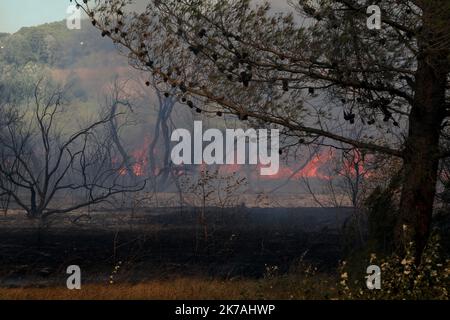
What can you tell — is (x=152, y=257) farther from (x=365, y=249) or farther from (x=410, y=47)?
(x=410, y=47)

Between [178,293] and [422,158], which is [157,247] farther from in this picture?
[422,158]

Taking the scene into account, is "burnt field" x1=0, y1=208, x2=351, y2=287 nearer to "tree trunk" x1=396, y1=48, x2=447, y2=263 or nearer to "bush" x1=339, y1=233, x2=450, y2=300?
"tree trunk" x1=396, y1=48, x2=447, y2=263

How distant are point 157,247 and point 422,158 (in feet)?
50.9

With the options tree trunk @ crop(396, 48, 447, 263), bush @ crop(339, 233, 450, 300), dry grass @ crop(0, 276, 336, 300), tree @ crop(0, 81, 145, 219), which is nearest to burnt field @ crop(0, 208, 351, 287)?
dry grass @ crop(0, 276, 336, 300)

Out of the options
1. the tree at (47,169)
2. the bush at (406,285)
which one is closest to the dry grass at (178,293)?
the bush at (406,285)

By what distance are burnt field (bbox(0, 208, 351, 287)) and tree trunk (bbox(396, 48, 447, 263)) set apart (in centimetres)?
227

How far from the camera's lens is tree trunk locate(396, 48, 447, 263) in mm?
13594

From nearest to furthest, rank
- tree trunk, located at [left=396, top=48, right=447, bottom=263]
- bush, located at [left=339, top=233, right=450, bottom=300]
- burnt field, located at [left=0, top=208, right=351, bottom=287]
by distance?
bush, located at [left=339, top=233, right=450, bottom=300] < tree trunk, located at [left=396, top=48, right=447, bottom=263] < burnt field, located at [left=0, top=208, right=351, bottom=287]

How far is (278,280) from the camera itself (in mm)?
15383

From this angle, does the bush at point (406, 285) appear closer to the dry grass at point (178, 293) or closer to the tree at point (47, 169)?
the dry grass at point (178, 293)

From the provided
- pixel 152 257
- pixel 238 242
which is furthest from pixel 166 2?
pixel 238 242

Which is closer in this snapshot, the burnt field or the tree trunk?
the tree trunk

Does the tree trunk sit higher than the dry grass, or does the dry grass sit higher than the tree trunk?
the tree trunk
